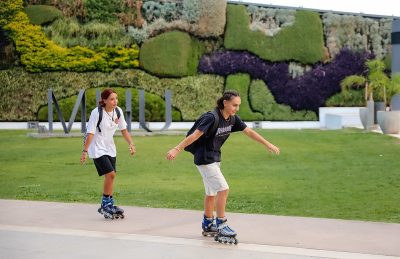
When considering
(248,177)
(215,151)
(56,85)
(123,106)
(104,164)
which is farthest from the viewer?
(56,85)

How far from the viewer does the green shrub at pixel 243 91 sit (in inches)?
1212

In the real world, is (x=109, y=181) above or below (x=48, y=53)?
below

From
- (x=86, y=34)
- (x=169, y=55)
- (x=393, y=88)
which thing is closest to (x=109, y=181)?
(x=393, y=88)

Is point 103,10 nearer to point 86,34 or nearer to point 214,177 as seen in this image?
point 86,34

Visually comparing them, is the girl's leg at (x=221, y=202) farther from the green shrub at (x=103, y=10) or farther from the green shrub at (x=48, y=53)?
the green shrub at (x=103, y=10)

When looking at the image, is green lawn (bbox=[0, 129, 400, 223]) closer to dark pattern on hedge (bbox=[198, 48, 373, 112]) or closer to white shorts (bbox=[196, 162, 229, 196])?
white shorts (bbox=[196, 162, 229, 196])

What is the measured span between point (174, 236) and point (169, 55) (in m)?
23.9

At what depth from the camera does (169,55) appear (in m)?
30.3

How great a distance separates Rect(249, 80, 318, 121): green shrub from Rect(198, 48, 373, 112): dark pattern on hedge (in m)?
0.26

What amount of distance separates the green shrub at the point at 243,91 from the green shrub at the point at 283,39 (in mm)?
1478

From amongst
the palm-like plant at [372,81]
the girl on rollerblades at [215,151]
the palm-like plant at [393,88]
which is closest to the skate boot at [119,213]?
the girl on rollerblades at [215,151]

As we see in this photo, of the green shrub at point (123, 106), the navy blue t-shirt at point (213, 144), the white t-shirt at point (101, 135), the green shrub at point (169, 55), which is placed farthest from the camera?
the green shrub at point (169, 55)

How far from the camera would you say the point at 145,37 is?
30.3 metres

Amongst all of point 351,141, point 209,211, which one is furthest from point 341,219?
point 351,141
